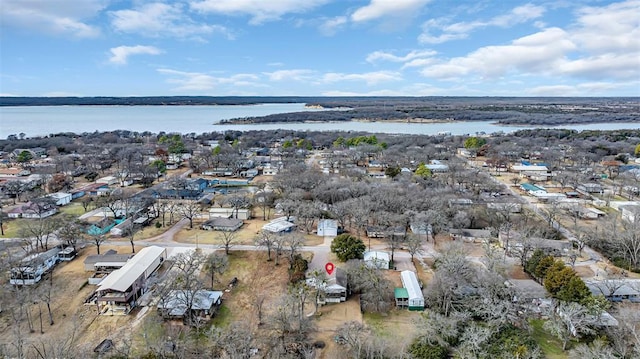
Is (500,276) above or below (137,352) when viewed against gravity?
above

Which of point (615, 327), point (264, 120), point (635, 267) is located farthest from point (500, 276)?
point (264, 120)

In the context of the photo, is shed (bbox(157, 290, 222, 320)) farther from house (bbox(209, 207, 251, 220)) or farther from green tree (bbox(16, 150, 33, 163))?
green tree (bbox(16, 150, 33, 163))

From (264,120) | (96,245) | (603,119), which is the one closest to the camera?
(96,245)

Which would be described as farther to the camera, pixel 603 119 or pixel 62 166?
pixel 603 119

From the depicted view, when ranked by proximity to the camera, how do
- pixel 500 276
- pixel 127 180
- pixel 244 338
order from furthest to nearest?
pixel 127 180, pixel 500 276, pixel 244 338

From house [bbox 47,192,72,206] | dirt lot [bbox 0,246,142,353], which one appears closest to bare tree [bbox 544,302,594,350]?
dirt lot [bbox 0,246,142,353]

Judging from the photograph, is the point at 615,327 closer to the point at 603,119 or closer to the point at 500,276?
the point at 500,276
